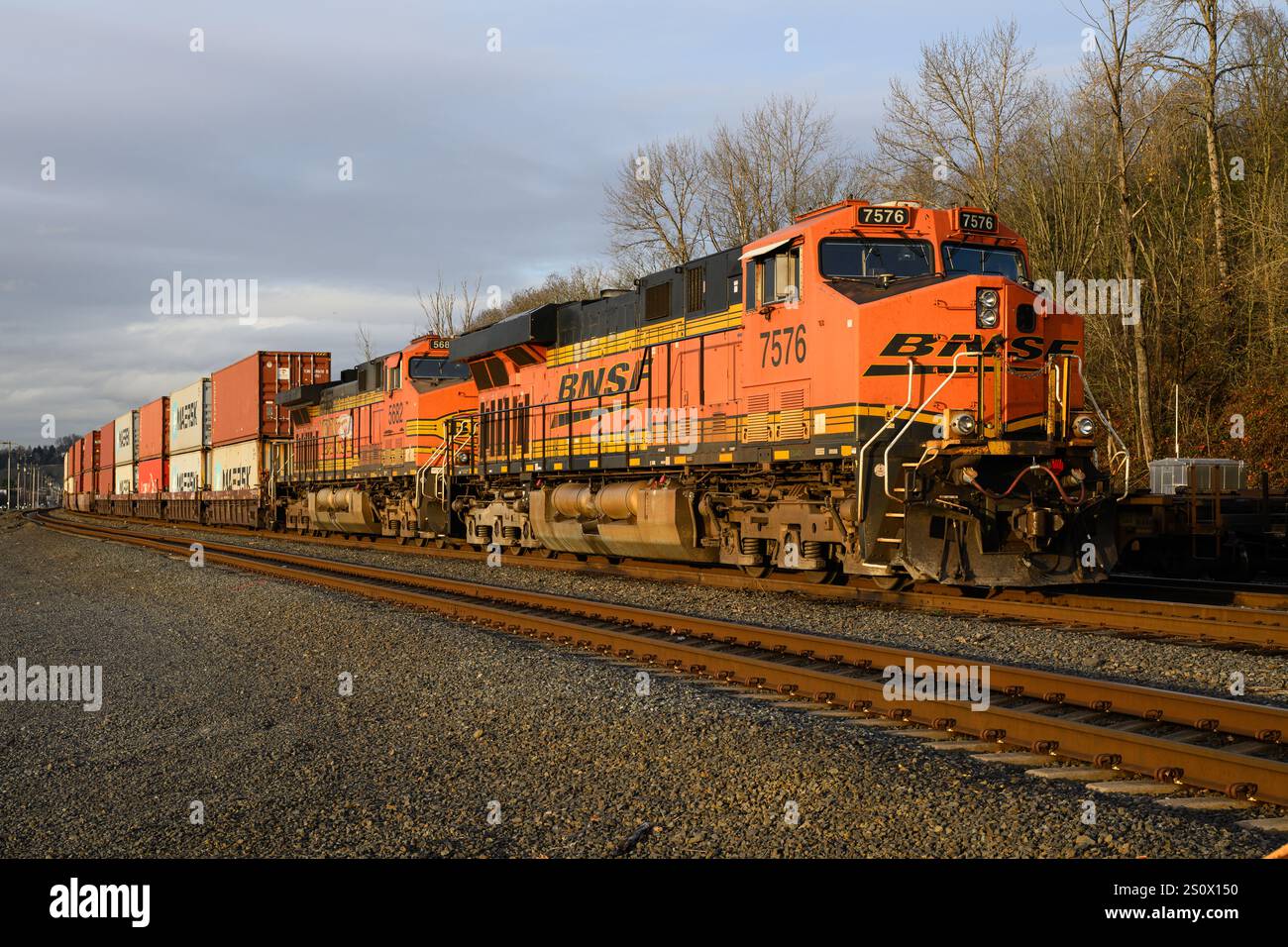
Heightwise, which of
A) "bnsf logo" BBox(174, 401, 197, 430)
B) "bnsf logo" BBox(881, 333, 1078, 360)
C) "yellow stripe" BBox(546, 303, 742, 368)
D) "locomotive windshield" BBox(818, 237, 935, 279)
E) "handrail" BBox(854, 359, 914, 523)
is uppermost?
"bnsf logo" BBox(174, 401, 197, 430)

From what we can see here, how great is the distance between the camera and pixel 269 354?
1251 inches

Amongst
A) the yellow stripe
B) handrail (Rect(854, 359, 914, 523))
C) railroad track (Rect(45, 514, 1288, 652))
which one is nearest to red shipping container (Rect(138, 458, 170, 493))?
the yellow stripe

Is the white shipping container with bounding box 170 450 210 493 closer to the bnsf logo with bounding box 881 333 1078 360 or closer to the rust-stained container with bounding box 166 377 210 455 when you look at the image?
the rust-stained container with bounding box 166 377 210 455

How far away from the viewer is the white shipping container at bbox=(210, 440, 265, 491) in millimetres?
32062

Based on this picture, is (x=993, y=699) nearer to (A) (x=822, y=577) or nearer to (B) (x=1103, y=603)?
(B) (x=1103, y=603)

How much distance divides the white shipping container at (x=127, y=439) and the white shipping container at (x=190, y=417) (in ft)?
20.4

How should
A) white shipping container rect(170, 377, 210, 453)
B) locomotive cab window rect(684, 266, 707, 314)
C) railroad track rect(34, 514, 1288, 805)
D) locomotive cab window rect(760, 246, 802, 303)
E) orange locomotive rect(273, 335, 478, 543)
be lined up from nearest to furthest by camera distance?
railroad track rect(34, 514, 1288, 805)
locomotive cab window rect(760, 246, 802, 303)
locomotive cab window rect(684, 266, 707, 314)
orange locomotive rect(273, 335, 478, 543)
white shipping container rect(170, 377, 210, 453)

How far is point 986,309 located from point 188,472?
113ft

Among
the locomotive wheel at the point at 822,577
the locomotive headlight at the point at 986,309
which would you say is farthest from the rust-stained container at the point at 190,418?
the locomotive headlight at the point at 986,309

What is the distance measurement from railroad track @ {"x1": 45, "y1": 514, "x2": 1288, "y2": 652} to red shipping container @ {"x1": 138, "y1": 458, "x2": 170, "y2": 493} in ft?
106

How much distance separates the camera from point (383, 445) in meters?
24.4

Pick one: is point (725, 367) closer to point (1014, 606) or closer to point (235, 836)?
point (1014, 606)

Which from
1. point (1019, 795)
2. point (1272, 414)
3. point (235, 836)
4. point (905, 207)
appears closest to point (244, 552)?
point (905, 207)

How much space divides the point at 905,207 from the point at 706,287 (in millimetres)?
3011
